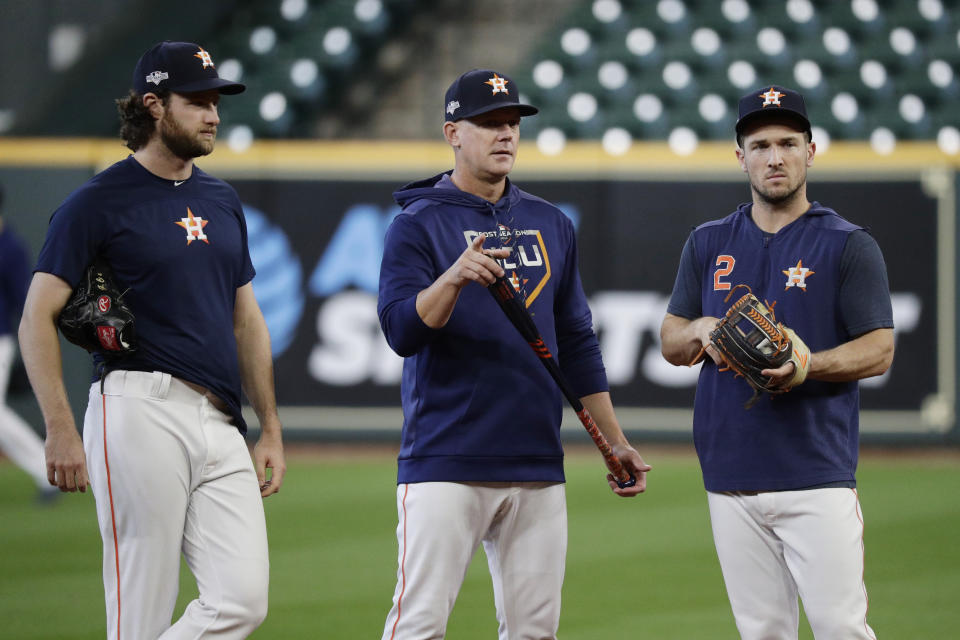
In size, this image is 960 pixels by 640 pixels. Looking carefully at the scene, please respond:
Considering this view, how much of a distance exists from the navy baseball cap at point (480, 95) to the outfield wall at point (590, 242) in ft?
25.6

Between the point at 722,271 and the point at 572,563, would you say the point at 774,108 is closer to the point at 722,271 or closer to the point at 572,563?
the point at 722,271

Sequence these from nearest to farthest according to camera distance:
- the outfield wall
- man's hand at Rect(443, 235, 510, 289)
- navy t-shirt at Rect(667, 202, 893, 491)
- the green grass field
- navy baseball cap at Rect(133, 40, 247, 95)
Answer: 1. man's hand at Rect(443, 235, 510, 289)
2. navy t-shirt at Rect(667, 202, 893, 491)
3. navy baseball cap at Rect(133, 40, 247, 95)
4. the green grass field
5. the outfield wall

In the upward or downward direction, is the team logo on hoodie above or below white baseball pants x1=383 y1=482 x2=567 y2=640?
above

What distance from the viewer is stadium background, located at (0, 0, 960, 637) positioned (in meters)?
11.6

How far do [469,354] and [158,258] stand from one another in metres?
0.97

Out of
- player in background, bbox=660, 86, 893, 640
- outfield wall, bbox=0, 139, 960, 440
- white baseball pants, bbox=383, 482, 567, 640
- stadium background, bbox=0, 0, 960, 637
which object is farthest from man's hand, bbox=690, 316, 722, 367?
outfield wall, bbox=0, 139, 960, 440

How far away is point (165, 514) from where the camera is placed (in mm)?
3629

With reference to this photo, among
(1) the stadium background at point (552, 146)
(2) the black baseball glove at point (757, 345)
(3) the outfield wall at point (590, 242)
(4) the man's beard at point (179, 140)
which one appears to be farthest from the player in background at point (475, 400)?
(3) the outfield wall at point (590, 242)

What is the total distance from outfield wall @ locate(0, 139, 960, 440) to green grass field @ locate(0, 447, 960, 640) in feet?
4.01

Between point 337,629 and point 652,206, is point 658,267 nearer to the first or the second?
point 652,206

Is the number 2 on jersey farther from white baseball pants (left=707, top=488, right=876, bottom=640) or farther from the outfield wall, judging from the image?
the outfield wall

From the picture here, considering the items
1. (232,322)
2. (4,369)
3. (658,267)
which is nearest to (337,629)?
(232,322)

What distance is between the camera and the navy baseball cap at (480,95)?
3744mm

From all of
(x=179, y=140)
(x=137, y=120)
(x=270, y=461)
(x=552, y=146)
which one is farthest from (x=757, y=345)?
(x=552, y=146)
